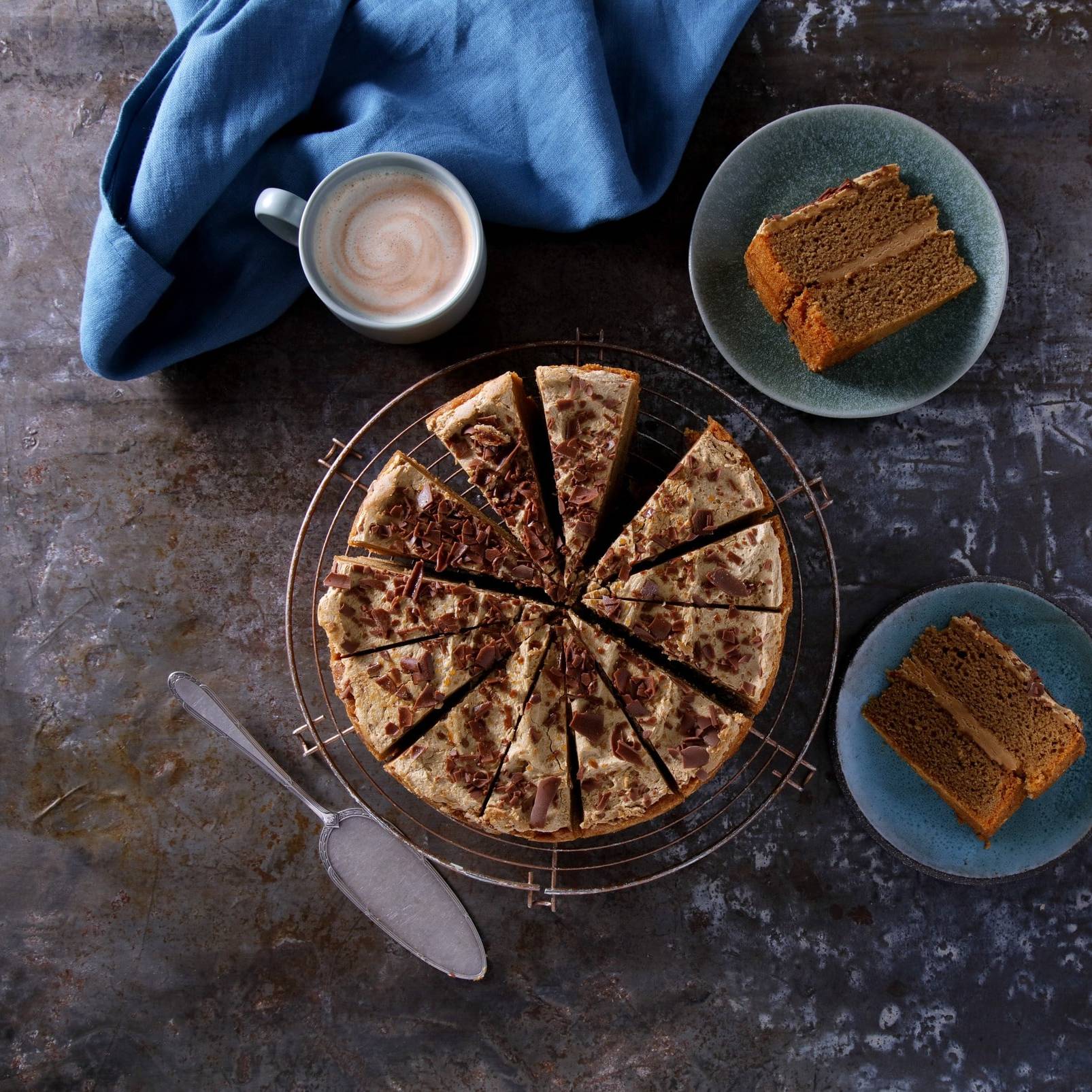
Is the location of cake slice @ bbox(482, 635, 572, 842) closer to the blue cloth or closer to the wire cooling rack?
the wire cooling rack

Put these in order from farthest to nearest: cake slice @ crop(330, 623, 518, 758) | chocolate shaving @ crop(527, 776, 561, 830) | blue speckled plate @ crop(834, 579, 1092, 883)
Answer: blue speckled plate @ crop(834, 579, 1092, 883), cake slice @ crop(330, 623, 518, 758), chocolate shaving @ crop(527, 776, 561, 830)

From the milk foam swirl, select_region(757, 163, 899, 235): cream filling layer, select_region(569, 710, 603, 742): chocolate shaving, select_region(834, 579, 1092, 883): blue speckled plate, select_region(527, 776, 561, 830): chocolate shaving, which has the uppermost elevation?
the milk foam swirl

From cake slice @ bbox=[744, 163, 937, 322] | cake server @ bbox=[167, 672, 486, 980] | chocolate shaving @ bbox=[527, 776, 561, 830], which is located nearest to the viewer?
chocolate shaving @ bbox=[527, 776, 561, 830]

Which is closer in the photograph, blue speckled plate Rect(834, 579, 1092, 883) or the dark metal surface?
blue speckled plate Rect(834, 579, 1092, 883)

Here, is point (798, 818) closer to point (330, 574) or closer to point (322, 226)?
point (330, 574)

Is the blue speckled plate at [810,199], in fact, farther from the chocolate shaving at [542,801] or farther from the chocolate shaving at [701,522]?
the chocolate shaving at [542,801]

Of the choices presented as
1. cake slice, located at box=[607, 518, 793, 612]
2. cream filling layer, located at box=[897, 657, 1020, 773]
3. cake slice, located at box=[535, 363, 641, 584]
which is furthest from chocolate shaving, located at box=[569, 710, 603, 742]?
cream filling layer, located at box=[897, 657, 1020, 773]

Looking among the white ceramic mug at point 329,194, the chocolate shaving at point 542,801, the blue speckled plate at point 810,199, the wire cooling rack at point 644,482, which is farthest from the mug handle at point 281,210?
the chocolate shaving at point 542,801

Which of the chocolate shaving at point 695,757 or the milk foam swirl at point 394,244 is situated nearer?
the chocolate shaving at point 695,757
